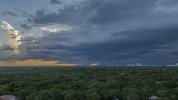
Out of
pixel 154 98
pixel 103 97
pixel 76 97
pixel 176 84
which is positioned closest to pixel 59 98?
pixel 76 97

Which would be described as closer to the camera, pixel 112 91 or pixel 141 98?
pixel 141 98

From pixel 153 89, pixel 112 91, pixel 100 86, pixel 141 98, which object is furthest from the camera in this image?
pixel 100 86

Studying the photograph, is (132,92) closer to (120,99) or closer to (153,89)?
(120,99)

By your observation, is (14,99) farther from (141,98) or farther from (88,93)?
(141,98)

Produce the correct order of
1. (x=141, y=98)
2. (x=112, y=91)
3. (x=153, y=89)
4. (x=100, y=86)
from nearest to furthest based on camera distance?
1. (x=141, y=98)
2. (x=112, y=91)
3. (x=153, y=89)
4. (x=100, y=86)

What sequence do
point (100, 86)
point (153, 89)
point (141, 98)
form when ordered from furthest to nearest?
point (100, 86)
point (153, 89)
point (141, 98)

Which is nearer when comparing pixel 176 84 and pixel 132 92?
pixel 132 92

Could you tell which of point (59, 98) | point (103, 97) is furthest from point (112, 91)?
point (59, 98)

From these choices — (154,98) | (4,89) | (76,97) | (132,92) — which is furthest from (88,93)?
(4,89)

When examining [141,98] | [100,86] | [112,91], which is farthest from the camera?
[100,86]
